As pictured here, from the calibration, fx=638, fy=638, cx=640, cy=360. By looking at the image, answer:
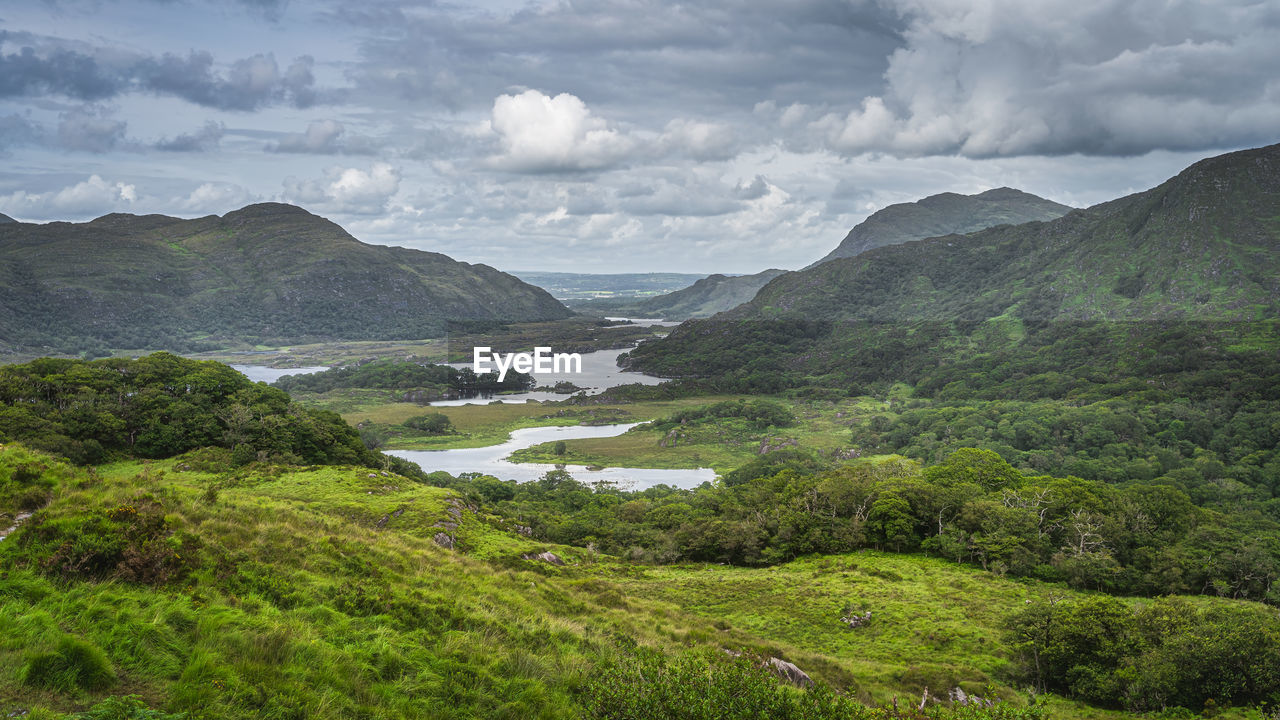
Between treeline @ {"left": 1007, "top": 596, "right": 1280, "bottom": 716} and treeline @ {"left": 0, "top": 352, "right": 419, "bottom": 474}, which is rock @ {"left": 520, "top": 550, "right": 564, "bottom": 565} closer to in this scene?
treeline @ {"left": 1007, "top": 596, "right": 1280, "bottom": 716}

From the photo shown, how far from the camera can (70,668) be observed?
381 inches

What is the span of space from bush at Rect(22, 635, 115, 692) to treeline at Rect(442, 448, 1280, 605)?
142 feet

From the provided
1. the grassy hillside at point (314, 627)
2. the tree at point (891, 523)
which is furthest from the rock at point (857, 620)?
the tree at point (891, 523)

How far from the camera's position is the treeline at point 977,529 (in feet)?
148

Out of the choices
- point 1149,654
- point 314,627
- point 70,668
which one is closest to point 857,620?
point 1149,654

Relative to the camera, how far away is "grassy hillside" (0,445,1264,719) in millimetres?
10477

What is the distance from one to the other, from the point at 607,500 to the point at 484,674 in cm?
6207

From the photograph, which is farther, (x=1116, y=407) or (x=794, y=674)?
(x=1116, y=407)

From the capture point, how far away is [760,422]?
5901 inches

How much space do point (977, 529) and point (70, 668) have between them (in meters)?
57.5

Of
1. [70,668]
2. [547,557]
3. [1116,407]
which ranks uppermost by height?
[70,668]

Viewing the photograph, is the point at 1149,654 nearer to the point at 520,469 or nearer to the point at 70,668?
the point at 70,668

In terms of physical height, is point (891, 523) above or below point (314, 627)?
below

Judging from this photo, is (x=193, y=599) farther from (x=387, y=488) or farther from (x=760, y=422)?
(x=760, y=422)
